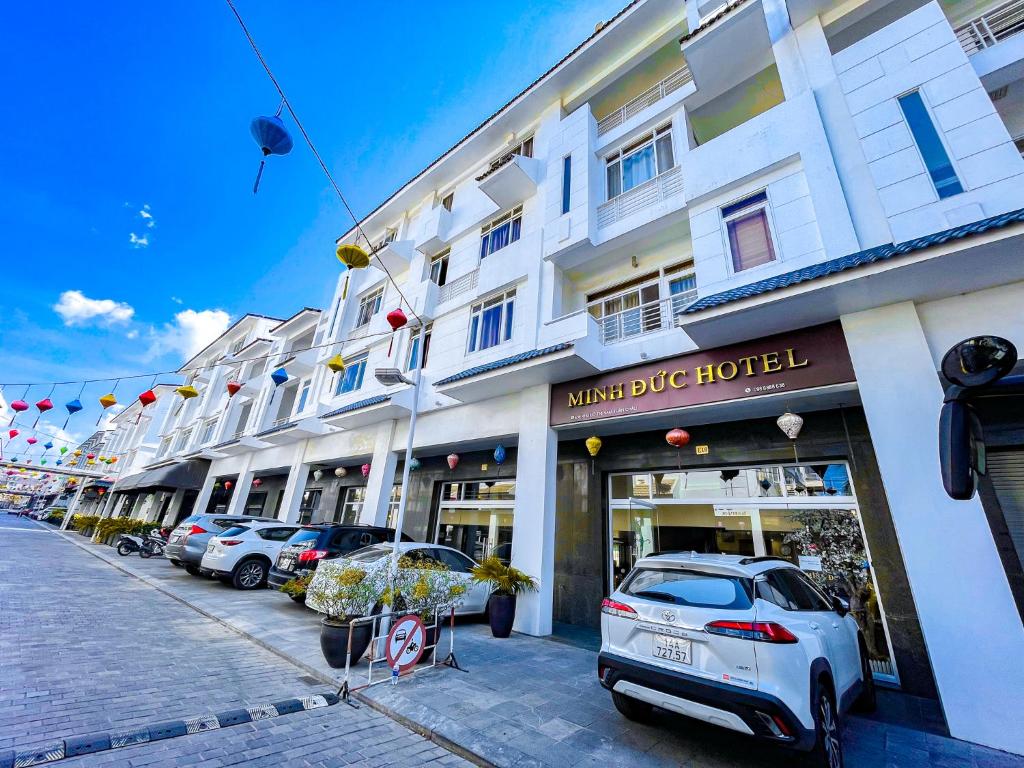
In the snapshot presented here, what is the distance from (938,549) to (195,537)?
1443 cm

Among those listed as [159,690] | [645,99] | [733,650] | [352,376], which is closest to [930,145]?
[645,99]

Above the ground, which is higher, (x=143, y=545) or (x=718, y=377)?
(x=718, y=377)

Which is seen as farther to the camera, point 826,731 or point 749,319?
point 749,319

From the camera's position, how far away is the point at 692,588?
3760mm

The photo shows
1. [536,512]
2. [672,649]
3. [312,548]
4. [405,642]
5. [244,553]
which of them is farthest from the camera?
[244,553]

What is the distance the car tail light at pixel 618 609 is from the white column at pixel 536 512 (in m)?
3.93

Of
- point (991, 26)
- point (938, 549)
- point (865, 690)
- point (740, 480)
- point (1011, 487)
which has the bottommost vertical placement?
point (865, 690)

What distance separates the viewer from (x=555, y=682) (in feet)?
17.0

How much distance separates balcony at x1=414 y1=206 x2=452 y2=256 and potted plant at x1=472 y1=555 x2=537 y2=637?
1097 cm

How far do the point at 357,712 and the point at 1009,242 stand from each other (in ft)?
28.1

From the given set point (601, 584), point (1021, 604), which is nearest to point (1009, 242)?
point (1021, 604)

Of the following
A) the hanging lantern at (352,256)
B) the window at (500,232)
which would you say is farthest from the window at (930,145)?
the hanging lantern at (352,256)

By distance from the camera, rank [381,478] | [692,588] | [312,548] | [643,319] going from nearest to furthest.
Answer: [692,588]
[312,548]
[643,319]
[381,478]

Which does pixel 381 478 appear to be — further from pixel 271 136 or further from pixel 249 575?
pixel 271 136
